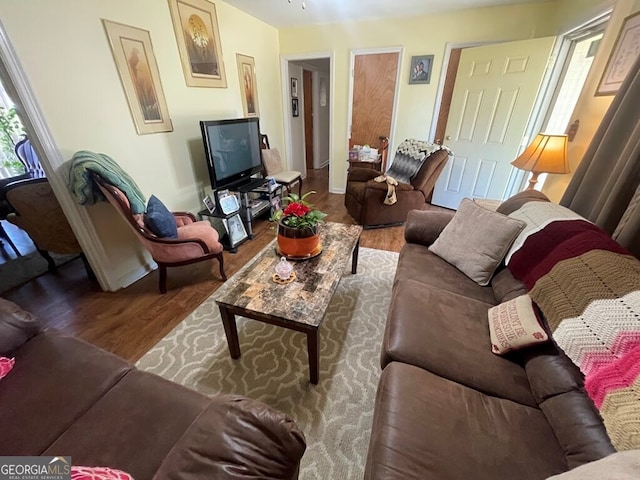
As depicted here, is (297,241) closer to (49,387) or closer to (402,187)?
(49,387)

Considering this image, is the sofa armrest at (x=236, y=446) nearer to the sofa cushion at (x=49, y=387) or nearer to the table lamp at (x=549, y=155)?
the sofa cushion at (x=49, y=387)

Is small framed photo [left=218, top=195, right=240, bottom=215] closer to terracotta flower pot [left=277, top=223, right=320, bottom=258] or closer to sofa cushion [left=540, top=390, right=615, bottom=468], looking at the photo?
terracotta flower pot [left=277, top=223, right=320, bottom=258]

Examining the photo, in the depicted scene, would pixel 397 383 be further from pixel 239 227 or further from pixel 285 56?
pixel 285 56

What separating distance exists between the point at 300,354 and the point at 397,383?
0.76 meters

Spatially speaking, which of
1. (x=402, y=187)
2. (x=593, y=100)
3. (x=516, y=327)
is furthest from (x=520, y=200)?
(x=402, y=187)

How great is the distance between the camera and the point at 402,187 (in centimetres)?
300

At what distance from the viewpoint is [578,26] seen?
221 cm

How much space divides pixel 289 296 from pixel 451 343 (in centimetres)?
79

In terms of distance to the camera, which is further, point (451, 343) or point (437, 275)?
point (437, 275)

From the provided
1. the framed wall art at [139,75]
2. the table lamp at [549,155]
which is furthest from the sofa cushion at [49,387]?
the table lamp at [549,155]

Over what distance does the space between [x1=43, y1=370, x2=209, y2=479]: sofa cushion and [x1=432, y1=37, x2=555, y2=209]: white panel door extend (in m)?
3.64

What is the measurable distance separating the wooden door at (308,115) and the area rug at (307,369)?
436 cm

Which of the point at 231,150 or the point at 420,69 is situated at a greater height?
the point at 420,69

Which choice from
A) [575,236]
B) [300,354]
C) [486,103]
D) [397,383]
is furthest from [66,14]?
[486,103]
